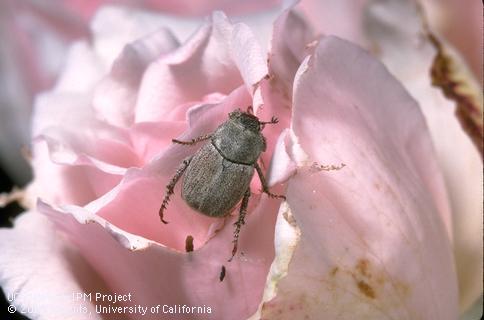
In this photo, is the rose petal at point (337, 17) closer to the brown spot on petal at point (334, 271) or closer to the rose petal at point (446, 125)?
the rose petal at point (446, 125)

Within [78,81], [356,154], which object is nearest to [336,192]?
[356,154]

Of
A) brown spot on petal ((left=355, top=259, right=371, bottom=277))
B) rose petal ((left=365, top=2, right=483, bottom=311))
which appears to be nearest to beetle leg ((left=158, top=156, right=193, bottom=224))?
brown spot on petal ((left=355, top=259, right=371, bottom=277))

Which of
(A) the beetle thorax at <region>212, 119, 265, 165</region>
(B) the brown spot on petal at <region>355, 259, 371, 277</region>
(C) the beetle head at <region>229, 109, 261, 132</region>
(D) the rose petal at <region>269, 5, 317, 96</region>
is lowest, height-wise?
(B) the brown spot on petal at <region>355, 259, 371, 277</region>

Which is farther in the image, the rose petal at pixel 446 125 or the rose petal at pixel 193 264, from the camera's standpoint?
the rose petal at pixel 446 125

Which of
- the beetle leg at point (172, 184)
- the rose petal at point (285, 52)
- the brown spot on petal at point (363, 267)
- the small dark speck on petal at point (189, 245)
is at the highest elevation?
the rose petal at point (285, 52)

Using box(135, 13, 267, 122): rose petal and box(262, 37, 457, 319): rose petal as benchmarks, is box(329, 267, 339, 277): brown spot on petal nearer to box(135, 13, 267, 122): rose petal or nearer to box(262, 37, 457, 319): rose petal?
box(262, 37, 457, 319): rose petal

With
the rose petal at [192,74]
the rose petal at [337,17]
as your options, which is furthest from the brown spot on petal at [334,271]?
the rose petal at [337,17]

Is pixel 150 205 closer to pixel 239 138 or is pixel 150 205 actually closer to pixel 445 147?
pixel 239 138

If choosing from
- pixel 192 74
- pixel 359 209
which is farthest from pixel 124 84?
pixel 359 209
